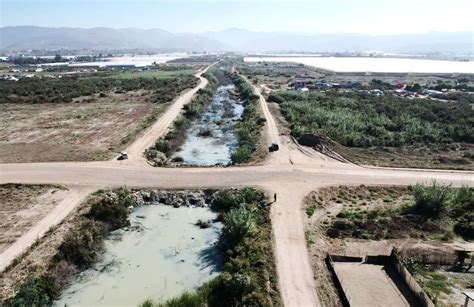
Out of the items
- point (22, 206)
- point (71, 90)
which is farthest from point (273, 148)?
point (71, 90)

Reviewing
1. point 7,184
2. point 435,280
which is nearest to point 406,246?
point 435,280

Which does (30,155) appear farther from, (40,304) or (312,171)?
(312,171)

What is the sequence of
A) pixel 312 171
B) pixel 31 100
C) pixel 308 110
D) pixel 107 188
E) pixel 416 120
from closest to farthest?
pixel 107 188 → pixel 312 171 → pixel 416 120 → pixel 308 110 → pixel 31 100

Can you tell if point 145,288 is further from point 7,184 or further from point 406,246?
point 7,184

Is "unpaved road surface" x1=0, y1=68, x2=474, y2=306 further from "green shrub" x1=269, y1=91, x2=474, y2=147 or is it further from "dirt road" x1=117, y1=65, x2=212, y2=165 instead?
"green shrub" x1=269, y1=91, x2=474, y2=147

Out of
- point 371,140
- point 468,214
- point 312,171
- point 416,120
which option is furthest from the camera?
point 416,120

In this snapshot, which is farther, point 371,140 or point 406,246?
point 371,140

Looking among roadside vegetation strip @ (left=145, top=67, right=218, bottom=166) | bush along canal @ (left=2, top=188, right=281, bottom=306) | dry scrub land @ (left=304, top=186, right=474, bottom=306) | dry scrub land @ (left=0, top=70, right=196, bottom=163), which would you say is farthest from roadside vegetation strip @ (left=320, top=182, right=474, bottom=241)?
dry scrub land @ (left=0, top=70, right=196, bottom=163)

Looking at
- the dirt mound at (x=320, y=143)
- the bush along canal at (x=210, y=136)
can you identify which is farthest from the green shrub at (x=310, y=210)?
the dirt mound at (x=320, y=143)
